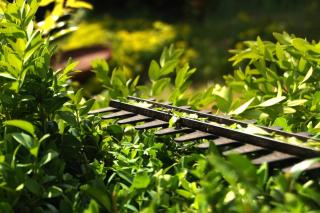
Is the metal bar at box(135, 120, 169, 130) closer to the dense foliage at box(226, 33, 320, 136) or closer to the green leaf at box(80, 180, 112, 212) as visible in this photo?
the dense foliage at box(226, 33, 320, 136)

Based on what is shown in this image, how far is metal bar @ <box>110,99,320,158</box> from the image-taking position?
4.13ft

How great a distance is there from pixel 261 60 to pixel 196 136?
0.60m

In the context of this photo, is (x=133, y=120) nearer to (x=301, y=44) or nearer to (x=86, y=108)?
(x=86, y=108)

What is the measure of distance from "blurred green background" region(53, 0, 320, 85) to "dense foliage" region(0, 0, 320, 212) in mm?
6563

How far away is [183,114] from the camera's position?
179 centimetres

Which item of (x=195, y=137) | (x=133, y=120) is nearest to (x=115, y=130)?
(x=133, y=120)

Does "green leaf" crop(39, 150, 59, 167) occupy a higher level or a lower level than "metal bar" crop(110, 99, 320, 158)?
lower

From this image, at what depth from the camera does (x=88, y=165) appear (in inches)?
Result: 61.0

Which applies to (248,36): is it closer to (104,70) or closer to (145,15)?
(145,15)

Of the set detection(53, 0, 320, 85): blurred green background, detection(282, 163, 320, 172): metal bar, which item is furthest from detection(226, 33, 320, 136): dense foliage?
detection(53, 0, 320, 85): blurred green background

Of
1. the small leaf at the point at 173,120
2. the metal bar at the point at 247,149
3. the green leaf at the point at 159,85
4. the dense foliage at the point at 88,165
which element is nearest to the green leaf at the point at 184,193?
the dense foliage at the point at 88,165

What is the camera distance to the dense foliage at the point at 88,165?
3.68 ft

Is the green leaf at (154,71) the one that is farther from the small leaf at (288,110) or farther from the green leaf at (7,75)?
the green leaf at (7,75)

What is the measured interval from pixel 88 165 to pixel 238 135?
44 centimetres
